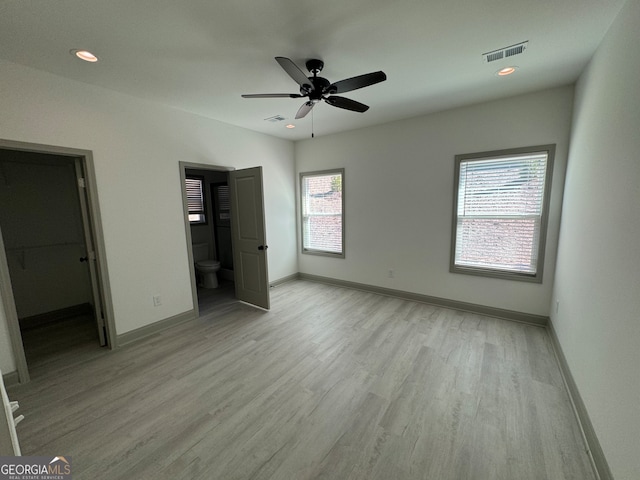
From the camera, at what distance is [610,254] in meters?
1.59

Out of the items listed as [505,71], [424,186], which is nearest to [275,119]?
[424,186]

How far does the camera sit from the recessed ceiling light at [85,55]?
6.55 feet

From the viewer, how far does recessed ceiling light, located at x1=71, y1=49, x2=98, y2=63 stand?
6.55 ft

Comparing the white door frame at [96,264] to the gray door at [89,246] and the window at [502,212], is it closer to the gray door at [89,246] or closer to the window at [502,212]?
the gray door at [89,246]

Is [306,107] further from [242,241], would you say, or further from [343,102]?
[242,241]

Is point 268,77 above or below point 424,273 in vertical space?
above

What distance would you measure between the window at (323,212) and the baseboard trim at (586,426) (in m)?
3.13

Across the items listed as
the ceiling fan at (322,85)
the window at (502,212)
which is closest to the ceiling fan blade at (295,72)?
the ceiling fan at (322,85)

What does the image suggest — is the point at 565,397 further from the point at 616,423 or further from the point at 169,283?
the point at 169,283

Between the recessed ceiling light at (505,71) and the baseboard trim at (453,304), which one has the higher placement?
the recessed ceiling light at (505,71)

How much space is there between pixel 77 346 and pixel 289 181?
3.83 meters

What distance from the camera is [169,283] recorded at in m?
3.27

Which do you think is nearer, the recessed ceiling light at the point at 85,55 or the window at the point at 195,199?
the recessed ceiling light at the point at 85,55

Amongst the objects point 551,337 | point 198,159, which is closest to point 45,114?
point 198,159
